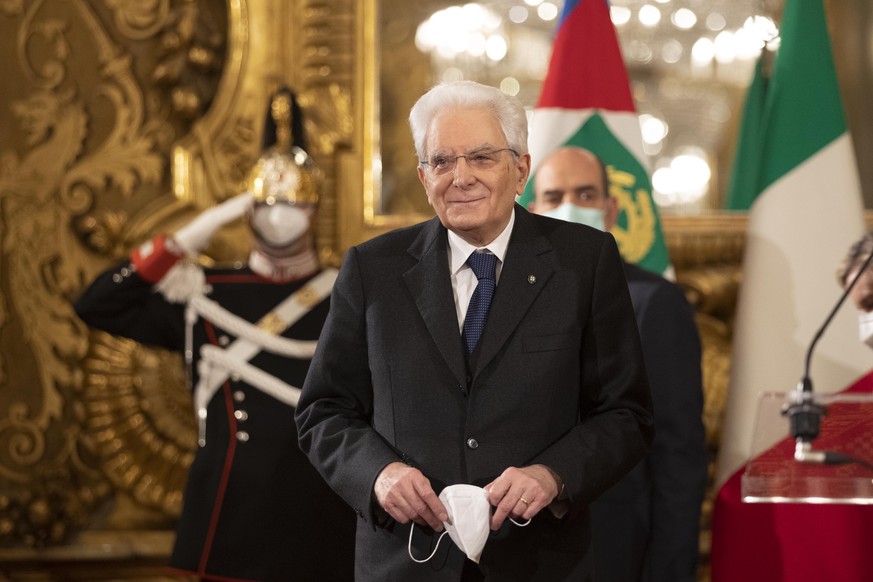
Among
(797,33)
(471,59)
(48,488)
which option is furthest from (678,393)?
(48,488)

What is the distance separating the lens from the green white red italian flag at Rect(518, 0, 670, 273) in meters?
3.46

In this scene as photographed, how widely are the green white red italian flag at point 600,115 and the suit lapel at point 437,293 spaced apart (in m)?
1.52

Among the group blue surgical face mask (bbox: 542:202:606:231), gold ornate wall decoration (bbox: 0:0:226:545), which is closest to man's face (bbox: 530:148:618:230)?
blue surgical face mask (bbox: 542:202:606:231)

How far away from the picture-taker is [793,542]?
3096 mm

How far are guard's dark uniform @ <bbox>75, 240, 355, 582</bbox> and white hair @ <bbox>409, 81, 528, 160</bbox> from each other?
1.31m

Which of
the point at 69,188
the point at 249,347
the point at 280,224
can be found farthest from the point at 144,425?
the point at 280,224

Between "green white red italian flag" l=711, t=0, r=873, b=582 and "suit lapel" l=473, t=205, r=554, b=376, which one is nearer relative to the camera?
"suit lapel" l=473, t=205, r=554, b=376

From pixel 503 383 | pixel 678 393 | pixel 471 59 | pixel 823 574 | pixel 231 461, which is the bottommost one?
pixel 823 574

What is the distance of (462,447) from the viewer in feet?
5.97

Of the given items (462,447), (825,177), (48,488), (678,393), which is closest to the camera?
(462,447)

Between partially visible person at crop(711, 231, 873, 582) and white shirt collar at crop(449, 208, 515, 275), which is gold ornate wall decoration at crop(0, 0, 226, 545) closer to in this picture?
partially visible person at crop(711, 231, 873, 582)

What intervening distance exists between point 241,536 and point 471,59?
1.96m

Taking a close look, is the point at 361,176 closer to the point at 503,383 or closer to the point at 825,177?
the point at 825,177

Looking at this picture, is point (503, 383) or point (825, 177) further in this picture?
point (825, 177)
